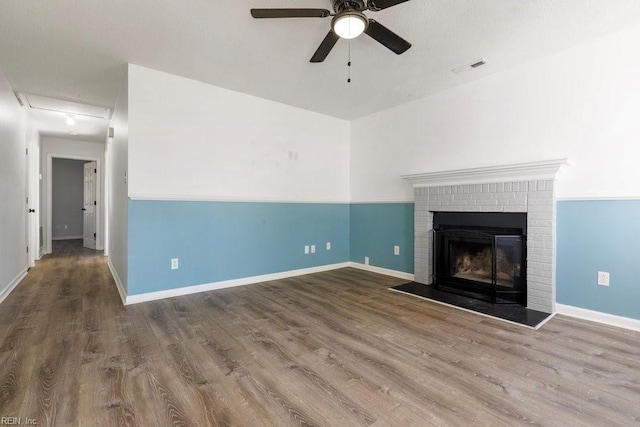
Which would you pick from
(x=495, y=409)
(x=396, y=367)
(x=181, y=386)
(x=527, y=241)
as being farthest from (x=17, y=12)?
(x=527, y=241)

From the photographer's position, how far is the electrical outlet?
8.34 feet

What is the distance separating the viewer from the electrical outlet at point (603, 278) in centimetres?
254

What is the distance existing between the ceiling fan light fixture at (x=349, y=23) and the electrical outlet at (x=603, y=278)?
2.78 metres

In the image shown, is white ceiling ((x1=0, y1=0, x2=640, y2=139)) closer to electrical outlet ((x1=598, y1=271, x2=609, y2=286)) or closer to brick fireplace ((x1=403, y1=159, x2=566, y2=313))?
brick fireplace ((x1=403, y1=159, x2=566, y2=313))

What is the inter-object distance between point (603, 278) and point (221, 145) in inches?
156

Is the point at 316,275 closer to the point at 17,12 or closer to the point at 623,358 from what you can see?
the point at 623,358

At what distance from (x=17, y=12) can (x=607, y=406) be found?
174 inches

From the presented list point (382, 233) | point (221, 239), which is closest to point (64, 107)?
point (221, 239)

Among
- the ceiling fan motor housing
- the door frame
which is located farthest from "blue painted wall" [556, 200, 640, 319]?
the door frame

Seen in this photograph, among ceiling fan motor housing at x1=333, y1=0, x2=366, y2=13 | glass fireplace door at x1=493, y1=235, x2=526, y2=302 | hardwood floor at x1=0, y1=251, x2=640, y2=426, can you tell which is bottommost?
hardwood floor at x1=0, y1=251, x2=640, y2=426

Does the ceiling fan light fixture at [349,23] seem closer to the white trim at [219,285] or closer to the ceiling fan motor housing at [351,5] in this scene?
the ceiling fan motor housing at [351,5]

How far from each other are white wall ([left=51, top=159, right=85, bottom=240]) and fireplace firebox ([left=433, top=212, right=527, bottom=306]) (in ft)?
32.3

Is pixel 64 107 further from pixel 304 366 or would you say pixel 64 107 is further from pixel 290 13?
pixel 304 366

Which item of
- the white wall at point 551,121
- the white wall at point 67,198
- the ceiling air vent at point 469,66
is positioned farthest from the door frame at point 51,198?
the ceiling air vent at point 469,66
